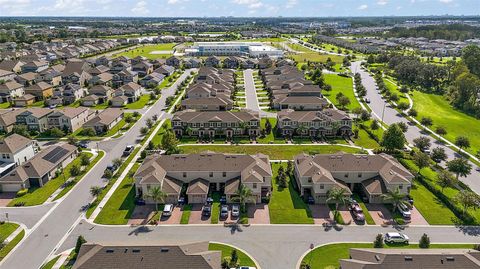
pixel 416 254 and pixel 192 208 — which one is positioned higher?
pixel 416 254

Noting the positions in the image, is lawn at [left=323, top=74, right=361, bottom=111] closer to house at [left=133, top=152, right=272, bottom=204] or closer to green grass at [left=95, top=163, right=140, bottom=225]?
house at [left=133, top=152, right=272, bottom=204]

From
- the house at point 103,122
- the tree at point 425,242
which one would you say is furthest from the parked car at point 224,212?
the house at point 103,122

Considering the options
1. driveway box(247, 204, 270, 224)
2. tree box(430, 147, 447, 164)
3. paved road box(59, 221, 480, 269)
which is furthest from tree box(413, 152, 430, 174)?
driveway box(247, 204, 270, 224)

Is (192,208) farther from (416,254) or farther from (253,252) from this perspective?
(416,254)

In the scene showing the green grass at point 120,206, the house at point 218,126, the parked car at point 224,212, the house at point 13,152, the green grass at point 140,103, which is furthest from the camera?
the green grass at point 140,103

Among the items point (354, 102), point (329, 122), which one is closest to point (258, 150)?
point (329, 122)

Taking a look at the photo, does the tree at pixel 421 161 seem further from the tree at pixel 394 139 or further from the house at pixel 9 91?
the house at pixel 9 91
